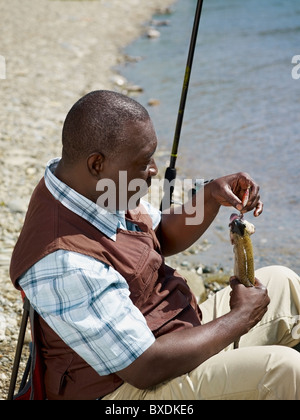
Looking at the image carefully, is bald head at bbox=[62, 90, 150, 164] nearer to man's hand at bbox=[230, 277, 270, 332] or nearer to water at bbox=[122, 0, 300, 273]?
man's hand at bbox=[230, 277, 270, 332]

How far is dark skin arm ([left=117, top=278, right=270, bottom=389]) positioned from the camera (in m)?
2.25

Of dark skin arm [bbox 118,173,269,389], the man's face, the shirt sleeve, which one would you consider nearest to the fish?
dark skin arm [bbox 118,173,269,389]

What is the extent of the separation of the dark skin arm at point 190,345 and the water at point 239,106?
2326mm

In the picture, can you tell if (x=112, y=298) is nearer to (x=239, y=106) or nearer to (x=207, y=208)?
(x=207, y=208)

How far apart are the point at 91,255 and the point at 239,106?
6.37 meters

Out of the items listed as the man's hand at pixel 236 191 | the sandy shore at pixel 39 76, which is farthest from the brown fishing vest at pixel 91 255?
the sandy shore at pixel 39 76

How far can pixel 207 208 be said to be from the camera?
9.87 ft

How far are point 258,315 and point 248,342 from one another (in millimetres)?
322

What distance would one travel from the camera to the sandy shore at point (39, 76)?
4.89 meters

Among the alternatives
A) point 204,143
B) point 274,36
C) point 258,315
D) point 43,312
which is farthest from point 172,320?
point 274,36

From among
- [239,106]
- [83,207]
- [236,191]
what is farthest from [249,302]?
[239,106]

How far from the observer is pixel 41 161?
6242 mm

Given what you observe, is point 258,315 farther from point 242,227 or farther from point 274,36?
point 274,36

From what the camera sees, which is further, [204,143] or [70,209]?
[204,143]
